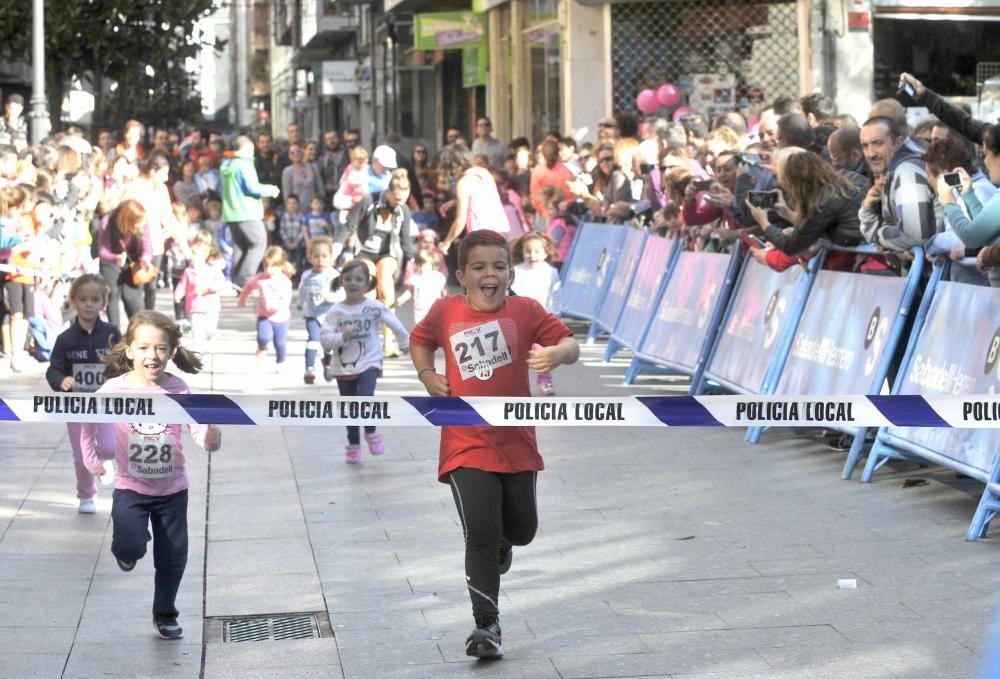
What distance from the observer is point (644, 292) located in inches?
584

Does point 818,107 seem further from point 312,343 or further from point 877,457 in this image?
point 312,343

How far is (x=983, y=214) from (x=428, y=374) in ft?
10.7

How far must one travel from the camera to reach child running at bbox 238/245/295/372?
15.1 meters

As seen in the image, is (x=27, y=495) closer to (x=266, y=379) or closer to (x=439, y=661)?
(x=439, y=661)

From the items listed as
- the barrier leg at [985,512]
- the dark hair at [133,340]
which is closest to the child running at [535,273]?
the barrier leg at [985,512]

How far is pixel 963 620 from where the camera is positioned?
6.46m

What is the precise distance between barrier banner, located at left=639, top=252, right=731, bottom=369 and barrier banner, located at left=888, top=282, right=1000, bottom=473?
3403 millimetres

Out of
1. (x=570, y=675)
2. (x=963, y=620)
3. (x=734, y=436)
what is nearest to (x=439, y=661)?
(x=570, y=675)

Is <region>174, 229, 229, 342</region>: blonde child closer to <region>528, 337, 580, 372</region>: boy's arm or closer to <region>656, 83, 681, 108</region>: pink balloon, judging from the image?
<region>656, 83, 681, 108</region>: pink balloon

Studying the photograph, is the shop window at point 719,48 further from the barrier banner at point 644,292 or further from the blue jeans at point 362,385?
the blue jeans at point 362,385

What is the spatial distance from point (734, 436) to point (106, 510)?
4024 mm

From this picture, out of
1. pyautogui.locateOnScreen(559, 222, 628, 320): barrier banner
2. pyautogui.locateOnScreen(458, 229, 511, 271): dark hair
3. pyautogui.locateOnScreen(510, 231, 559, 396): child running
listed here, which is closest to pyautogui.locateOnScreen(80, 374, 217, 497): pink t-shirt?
pyautogui.locateOnScreen(458, 229, 511, 271): dark hair

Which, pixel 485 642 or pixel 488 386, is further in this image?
pixel 488 386

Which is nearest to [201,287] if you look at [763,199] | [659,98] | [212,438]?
[763,199]
